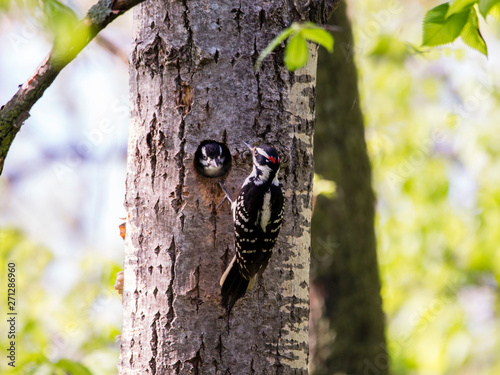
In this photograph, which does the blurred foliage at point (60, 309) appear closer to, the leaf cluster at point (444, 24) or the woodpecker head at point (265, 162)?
the woodpecker head at point (265, 162)

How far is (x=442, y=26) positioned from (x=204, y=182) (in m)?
1.27

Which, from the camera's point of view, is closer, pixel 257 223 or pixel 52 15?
pixel 52 15

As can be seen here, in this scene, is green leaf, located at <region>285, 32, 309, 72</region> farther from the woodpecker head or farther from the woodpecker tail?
the woodpecker tail

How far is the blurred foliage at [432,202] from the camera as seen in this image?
6355mm

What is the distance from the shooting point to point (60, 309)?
6.39 m

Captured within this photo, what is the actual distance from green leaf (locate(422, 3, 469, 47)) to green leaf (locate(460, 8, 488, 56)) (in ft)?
0.17

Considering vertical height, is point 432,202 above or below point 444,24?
above

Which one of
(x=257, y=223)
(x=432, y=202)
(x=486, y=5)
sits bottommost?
(x=257, y=223)

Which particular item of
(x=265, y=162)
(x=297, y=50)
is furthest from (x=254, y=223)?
(x=297, y=50)

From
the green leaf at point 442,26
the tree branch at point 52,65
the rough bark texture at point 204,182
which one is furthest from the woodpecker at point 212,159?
the green leaf at point 442,26

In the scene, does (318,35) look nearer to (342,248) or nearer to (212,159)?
(212,159)

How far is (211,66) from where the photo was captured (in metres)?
2.60

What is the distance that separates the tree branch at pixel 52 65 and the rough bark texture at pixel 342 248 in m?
3.50

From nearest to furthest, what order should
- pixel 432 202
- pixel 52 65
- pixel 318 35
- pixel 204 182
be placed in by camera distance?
1. pixel 318 35
2. pixel 52 65
3. pixel 204 182
4. pixel 432 202
